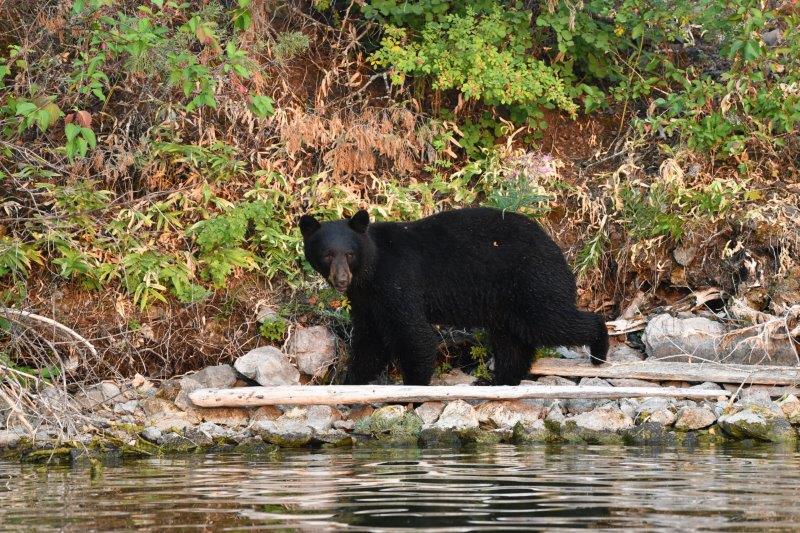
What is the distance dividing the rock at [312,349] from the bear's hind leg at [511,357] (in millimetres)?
1305

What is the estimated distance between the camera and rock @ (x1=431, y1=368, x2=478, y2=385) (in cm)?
961

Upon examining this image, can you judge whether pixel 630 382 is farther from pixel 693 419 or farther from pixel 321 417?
pixel 321 417

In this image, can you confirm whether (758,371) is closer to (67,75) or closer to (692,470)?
(692,470)

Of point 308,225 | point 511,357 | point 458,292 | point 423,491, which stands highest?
point 308,225

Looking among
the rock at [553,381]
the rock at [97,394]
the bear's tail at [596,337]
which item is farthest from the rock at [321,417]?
the bear's tail at [596,337]

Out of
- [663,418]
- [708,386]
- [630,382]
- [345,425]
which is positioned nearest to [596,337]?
[630,382]

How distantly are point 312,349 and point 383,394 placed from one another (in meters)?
1.24

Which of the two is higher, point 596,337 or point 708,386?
point 596,337

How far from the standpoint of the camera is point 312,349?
9.52 metres

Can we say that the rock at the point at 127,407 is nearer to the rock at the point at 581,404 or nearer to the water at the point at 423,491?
the water at the point at 423,491

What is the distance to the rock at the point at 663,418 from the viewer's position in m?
8.16

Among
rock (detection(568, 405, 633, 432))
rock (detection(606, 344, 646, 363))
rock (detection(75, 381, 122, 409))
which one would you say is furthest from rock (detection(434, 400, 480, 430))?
rock (detection(75, 381, 122, 409))

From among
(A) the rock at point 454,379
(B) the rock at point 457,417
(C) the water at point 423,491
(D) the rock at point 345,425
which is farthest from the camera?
(A) the rock at point 454,379

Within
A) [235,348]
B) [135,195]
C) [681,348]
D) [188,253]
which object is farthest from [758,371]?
[135,195]
